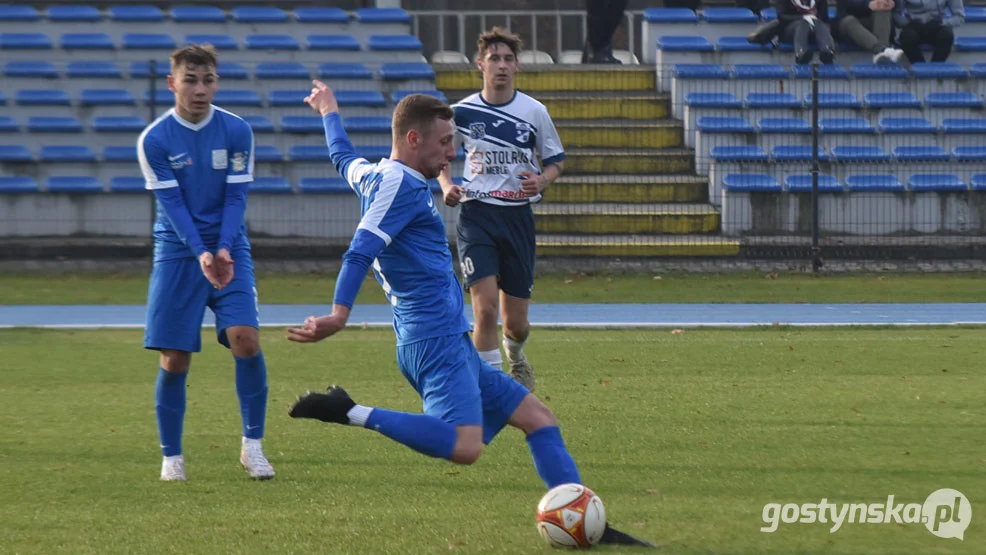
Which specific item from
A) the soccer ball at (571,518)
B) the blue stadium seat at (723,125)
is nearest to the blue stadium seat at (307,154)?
the blue stadium seat at (723,125)

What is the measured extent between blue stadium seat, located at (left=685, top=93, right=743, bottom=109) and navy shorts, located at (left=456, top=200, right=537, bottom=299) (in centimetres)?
1132

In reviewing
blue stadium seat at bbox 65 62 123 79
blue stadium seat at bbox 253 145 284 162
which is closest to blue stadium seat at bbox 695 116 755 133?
blue stadium seat at bbox 253 145 284 162

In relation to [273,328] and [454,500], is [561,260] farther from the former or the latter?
[454,500]

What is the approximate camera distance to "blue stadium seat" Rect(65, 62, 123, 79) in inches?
767

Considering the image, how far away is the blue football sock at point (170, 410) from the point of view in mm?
6172

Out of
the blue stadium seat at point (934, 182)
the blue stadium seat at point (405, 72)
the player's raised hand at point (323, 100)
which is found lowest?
the blue stadium seat at point (934, 182)

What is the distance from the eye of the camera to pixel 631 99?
2027 cm

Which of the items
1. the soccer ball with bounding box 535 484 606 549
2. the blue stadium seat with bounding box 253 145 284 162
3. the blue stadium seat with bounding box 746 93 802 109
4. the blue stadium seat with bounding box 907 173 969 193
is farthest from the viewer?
the blue stadium seat with bounding box 746 93 802 109

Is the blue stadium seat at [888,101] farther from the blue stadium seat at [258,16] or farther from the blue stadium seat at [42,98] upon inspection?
the blue stadium seat at [42,98]

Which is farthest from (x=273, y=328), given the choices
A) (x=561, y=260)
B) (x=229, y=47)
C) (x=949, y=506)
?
(x=229, y=47)

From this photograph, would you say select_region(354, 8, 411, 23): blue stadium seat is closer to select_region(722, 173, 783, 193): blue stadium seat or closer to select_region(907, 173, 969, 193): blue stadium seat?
select_region(722, 173, 783, 193): blue stadium seat

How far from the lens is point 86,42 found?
796 inches

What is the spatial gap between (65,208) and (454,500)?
13.7 m

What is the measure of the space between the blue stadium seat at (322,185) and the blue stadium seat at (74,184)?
2728 mm
